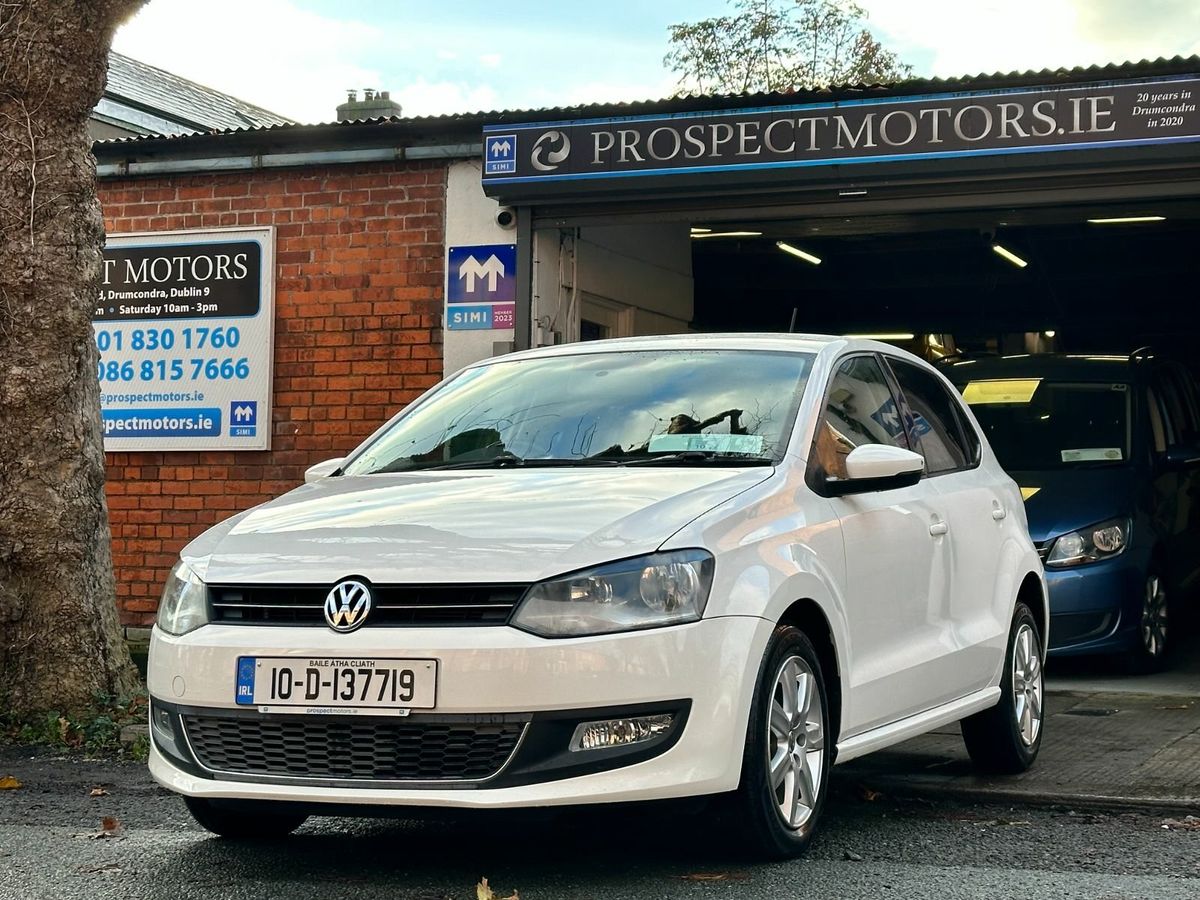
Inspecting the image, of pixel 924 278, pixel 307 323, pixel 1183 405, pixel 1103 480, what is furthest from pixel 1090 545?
pixel 924 278

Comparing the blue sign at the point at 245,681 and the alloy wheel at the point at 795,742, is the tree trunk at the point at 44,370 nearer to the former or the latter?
the blue sign at the point at 245,681

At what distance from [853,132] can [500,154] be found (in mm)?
2401

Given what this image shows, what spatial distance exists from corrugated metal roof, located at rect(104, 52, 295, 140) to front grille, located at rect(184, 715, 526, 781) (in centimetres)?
1534

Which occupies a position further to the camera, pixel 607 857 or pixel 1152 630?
pixel 1152 630

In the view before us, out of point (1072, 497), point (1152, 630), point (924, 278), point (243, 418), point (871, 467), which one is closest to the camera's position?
point (871, 467)

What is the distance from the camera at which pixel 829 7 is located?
4784 centimetres

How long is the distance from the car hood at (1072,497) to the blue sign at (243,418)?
5495 millimetres

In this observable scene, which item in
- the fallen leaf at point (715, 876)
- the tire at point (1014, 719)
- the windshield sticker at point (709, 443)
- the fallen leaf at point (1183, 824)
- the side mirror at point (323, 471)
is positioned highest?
the windshield sticker at point (709, 443)

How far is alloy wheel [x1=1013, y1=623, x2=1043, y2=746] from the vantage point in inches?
277

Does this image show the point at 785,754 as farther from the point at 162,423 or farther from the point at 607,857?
the point at 162,423

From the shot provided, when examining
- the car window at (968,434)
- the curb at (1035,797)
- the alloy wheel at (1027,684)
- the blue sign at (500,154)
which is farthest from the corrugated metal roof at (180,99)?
the curb at (1035,797)

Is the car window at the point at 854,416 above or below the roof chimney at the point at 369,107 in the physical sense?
below

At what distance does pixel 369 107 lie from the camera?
18.2 meters

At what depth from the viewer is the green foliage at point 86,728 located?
302 inches
